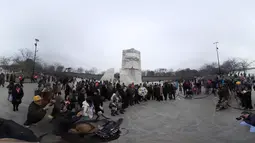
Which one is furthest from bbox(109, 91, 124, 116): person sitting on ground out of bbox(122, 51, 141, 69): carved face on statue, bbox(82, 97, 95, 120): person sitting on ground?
bbox(122, 51, 141, 69): carved face on statue

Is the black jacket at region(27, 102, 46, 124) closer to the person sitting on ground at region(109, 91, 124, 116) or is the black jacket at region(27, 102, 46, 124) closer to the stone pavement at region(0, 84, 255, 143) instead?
the stone pavement at region(0, 84, 255, 143)

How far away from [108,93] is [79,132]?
9144 millimetres

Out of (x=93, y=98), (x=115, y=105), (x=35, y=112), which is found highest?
(x=93, y=98)

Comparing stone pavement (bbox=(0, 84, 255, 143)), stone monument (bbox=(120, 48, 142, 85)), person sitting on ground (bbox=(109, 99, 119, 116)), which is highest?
stone monument (bbox=(120, 48, 142, 85))

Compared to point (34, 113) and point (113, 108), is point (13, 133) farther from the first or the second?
point (113, 108)

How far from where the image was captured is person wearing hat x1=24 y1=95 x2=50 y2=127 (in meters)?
7.02

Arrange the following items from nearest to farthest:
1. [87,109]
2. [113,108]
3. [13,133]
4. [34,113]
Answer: [13,133]
[34,113]
[87,109]
[113,108]

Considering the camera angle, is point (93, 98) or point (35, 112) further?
point (93, 98)

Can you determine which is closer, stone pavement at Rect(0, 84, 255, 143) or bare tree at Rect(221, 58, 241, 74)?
stone pavement at Rect(0, 84, 255, 143)

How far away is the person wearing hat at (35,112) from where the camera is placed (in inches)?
276

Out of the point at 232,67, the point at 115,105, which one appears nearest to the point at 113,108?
the point at 115,105

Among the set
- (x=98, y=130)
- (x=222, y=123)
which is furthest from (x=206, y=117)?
(x=98, y=130)

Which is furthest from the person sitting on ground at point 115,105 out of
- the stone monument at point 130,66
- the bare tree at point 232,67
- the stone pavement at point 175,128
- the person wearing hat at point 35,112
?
the bare tree at point 232,67

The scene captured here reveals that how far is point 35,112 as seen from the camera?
7039mm
